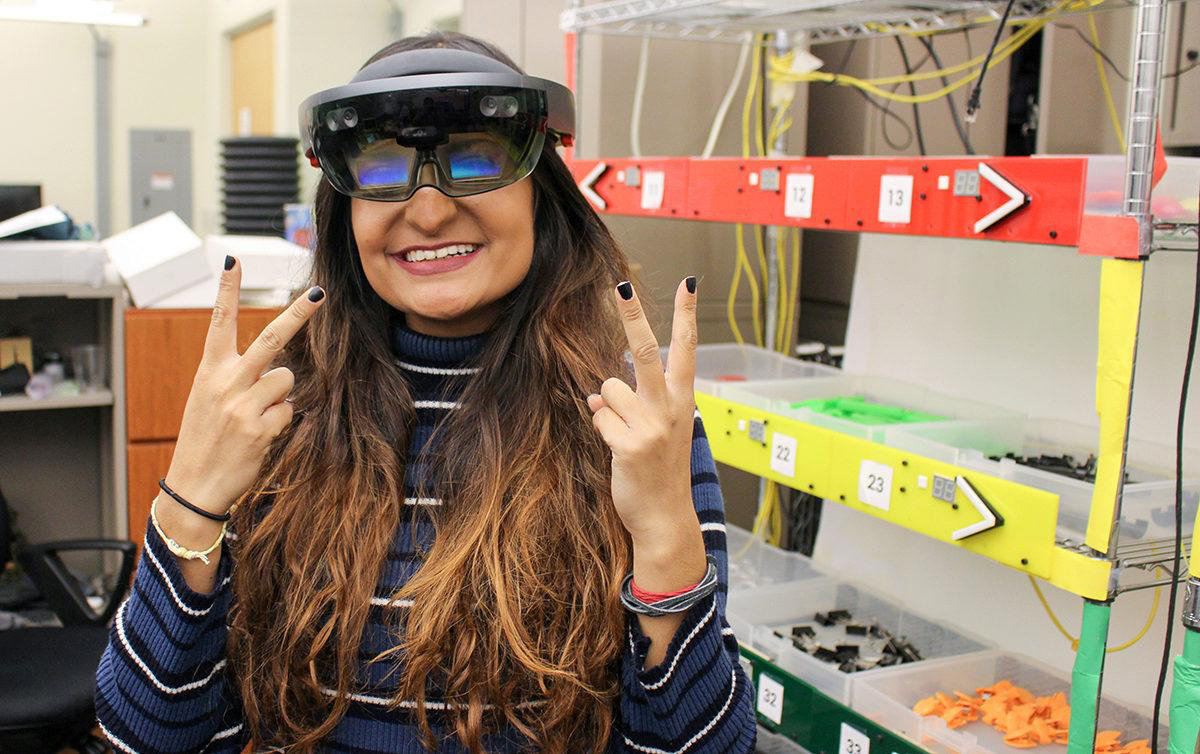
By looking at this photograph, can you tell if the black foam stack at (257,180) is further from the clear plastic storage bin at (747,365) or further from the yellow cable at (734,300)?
the clear plastic storage bin at (747,365)

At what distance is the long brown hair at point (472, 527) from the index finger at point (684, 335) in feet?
0.72

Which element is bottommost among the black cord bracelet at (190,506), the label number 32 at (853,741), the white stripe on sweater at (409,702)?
the label number 32 at (853,741)

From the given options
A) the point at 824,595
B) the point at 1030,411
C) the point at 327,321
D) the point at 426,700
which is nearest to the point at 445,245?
the point at 327,321

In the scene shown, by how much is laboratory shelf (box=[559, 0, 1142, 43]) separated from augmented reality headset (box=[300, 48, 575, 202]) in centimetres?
97

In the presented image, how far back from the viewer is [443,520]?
1.18 metres

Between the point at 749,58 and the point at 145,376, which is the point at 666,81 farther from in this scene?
the point at 145,376

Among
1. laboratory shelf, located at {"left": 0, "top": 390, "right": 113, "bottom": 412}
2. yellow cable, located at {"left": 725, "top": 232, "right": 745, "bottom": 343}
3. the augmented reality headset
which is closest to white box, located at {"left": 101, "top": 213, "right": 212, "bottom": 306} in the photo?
laboratory shelf, located at {"left": 0, "top": 390, "right": 113, "bottom": 412}

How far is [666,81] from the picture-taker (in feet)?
9.44

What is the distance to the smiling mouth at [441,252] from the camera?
1.16 metres

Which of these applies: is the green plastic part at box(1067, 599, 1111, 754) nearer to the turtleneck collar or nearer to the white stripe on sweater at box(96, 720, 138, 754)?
the turtleneck collar

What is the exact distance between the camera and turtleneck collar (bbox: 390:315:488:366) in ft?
4.07

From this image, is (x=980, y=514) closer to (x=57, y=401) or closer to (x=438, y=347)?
(x=438, y=347)

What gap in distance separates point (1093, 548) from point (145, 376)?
2.27m

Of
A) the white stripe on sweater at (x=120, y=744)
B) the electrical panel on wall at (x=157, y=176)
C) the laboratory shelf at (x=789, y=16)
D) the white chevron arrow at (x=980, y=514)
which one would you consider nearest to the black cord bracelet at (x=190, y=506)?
the white stripe on sweater at (x=120, y=744)
